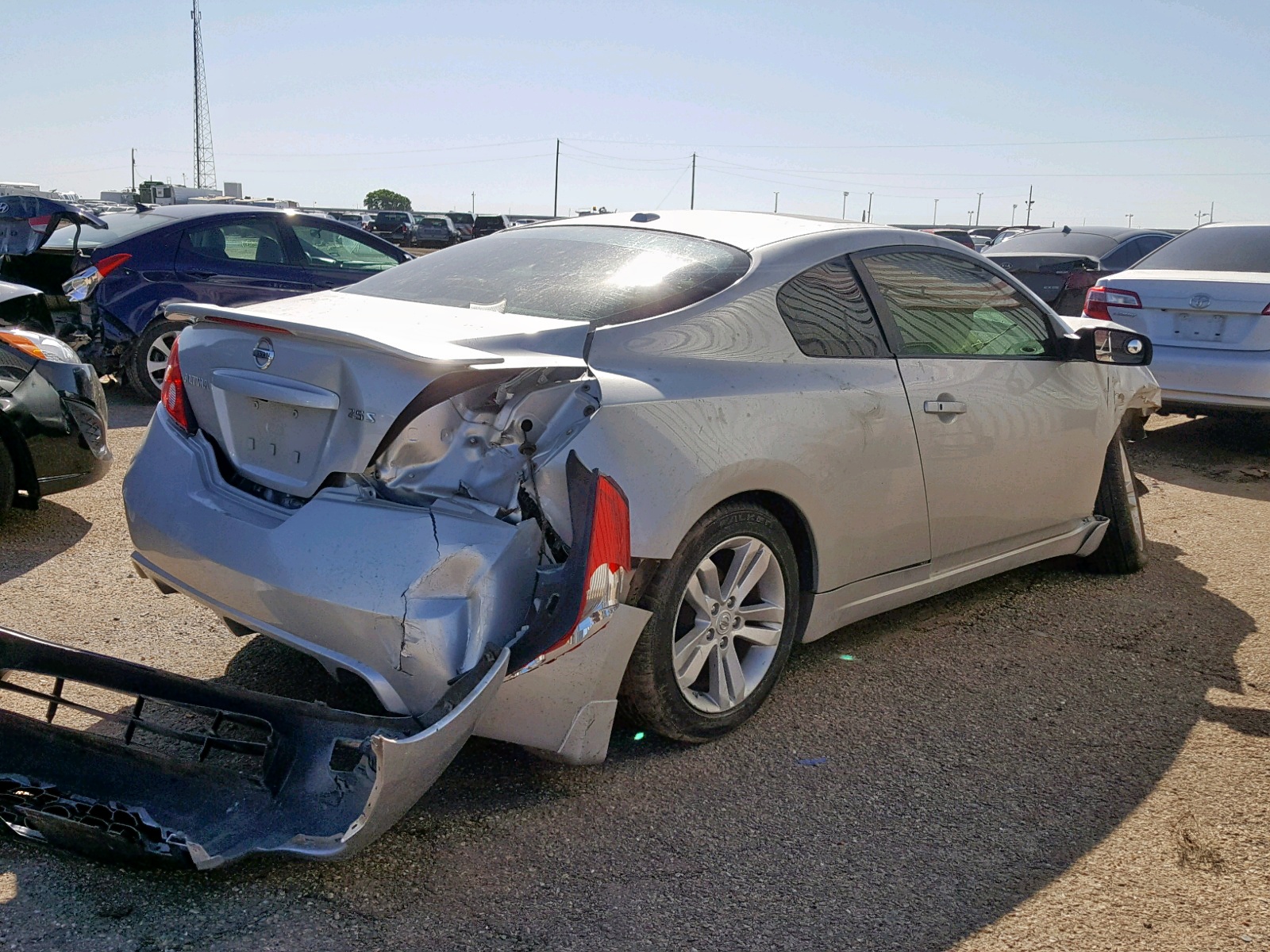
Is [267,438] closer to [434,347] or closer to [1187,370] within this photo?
[434,347]

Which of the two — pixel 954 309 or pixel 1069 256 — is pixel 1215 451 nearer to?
pixel 1069 256

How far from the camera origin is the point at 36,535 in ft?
18.4

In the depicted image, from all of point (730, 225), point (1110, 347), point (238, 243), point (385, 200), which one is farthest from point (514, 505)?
point (385, 200)

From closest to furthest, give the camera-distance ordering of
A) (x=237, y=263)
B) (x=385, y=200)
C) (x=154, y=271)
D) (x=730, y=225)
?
(x=730, y=225)
(x=154, y=271)
(x=237, y=263)
(x=385, y=200)

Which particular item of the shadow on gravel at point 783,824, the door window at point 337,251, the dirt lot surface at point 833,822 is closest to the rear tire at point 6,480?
the dirt lot surface at point 833,822

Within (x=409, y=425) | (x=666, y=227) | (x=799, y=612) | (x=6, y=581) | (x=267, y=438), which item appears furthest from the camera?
(x=6, y=581)

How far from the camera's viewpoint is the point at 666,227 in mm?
4180

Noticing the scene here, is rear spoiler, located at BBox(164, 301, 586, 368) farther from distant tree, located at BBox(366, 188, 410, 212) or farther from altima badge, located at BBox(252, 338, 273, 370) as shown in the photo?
distant tree, located at BBox(366, 188, 410, 212)

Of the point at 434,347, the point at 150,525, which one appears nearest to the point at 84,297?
the point at 150,525

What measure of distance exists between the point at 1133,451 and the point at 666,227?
6171 mm

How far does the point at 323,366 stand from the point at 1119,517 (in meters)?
3.92

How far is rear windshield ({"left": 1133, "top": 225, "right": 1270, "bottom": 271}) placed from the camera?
852cm

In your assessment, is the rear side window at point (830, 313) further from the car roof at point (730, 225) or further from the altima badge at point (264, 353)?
the altima badge at point (264, 353)

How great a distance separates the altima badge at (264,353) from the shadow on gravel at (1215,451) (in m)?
6.61
